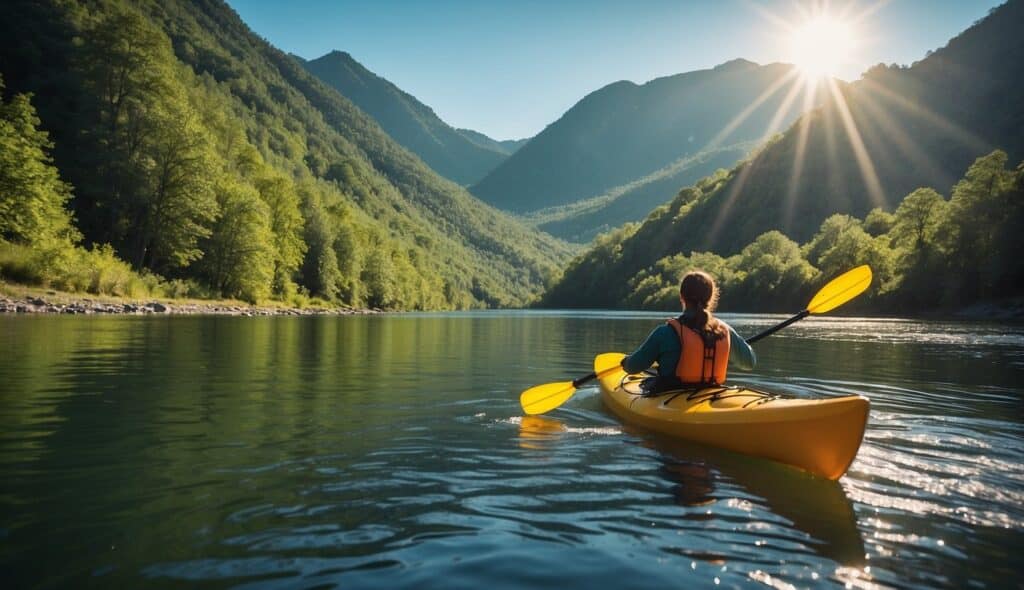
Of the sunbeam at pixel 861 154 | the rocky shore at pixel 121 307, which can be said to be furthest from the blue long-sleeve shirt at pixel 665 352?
the sunbeam at pixel 861 154

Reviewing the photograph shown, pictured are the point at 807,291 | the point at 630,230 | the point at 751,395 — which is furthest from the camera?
the point at 630,230

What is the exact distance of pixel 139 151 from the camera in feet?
122

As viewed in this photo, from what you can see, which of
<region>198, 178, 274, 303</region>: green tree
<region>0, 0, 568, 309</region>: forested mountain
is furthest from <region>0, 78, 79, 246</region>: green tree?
<region>198, 178, 274, 303</region>: green tree

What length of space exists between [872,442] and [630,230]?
14086 centimetres

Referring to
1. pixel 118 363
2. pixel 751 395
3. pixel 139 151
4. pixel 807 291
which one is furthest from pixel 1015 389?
pixel 807 291

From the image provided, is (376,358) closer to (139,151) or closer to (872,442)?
(872,442)

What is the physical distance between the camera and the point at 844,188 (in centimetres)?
10706

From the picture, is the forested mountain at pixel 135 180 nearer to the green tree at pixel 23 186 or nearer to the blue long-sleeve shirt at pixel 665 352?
the green tree at pixel 23 186

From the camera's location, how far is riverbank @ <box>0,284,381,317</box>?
25828 millimetres

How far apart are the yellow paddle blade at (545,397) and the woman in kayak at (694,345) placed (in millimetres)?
1527

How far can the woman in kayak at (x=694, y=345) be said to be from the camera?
6.84 meters

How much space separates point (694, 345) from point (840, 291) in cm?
331

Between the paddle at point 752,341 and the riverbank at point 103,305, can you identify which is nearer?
the paddle at point 752,341

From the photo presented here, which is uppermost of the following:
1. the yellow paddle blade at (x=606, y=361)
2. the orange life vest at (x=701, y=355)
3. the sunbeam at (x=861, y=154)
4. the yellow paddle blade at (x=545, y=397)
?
the sunbeam at (x=861, y=154)
